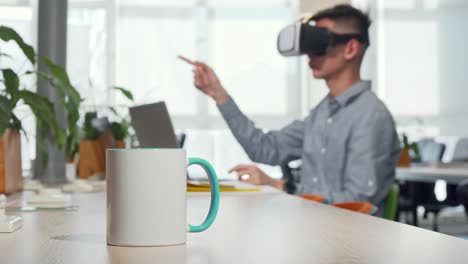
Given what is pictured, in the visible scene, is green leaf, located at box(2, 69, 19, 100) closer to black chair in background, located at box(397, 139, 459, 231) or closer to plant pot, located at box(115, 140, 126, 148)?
plant pot, located at box(115, 140, 126, 148)

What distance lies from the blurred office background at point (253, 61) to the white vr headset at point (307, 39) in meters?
5.83

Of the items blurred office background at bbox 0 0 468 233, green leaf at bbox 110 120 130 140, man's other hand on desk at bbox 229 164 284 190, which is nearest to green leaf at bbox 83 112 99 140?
green leaf at bbox 110 120 130 140

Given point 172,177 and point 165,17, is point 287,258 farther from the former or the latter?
point 165,17

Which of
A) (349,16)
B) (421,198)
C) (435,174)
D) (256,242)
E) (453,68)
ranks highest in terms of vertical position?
(453,68)

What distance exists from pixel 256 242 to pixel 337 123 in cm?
207

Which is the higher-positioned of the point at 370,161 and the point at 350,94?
the point at 350,94

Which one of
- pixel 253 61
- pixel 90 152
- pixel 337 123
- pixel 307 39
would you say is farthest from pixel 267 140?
pixel 253 61

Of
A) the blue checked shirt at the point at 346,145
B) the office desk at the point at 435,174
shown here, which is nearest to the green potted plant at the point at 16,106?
the blue checked shirt at the point at 346,145

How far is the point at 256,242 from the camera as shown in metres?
0.94

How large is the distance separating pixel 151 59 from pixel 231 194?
709 cm

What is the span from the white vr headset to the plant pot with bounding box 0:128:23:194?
110 cm

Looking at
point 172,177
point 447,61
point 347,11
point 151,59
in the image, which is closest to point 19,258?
point 172,177

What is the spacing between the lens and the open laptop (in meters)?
2.59

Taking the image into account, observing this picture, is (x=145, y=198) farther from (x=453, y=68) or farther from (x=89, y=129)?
(x=453, y=68)
